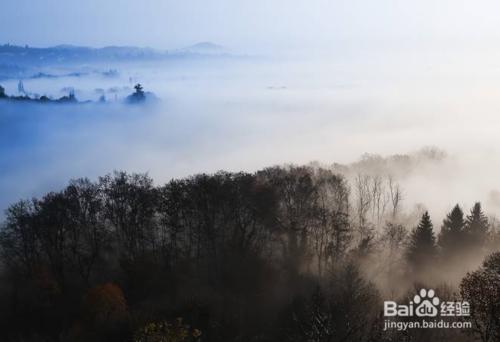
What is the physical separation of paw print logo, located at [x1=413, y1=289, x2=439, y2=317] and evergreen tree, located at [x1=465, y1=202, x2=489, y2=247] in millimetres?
16409

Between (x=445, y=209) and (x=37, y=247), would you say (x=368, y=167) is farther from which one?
(x=37, y=247)

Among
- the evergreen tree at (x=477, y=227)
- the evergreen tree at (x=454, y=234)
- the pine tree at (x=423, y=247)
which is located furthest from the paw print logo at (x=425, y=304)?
the evergreen tree at (x=477, y=227)

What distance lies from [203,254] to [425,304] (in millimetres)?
17131

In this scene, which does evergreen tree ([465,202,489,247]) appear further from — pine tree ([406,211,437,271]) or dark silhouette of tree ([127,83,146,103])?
dark silhouette of tree ([127,83,146,103])

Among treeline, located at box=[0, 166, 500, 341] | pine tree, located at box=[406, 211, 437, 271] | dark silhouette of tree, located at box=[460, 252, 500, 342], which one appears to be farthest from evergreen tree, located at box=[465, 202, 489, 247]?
dark silhouette of tree, located at box=[460, 252, 500, 342]

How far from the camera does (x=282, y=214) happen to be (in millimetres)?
37406

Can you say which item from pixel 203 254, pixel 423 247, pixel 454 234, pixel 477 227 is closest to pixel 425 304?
pixel 423 247

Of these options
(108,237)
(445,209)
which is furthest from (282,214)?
(445,209)

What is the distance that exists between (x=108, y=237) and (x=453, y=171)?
50896 millimetres

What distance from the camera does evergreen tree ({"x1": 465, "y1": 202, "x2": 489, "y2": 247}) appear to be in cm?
3691

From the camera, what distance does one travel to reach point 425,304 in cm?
2225

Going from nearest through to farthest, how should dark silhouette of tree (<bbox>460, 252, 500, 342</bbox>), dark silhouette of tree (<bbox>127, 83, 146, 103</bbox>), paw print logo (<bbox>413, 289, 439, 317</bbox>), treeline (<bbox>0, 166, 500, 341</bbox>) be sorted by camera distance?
1. dark silhouette of tree (<bbox>460, 252, 500, 342</bbox>)
2. paw print logo (<bbox>413, 289, 439, 317</bbox>)
3. treeline (<bbox>0, 166, 500, 341</bbox>)
4. dark silhouette of tree (<bbox>127, 83, 146, 103</bbox>)

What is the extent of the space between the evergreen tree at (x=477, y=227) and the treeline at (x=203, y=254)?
A: 8 centimetres

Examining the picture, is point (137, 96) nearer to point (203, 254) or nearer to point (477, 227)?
point (203, 254)
